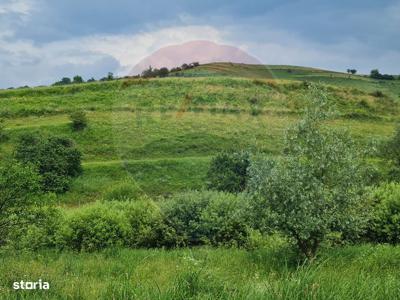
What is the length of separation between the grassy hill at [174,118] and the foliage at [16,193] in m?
4.53

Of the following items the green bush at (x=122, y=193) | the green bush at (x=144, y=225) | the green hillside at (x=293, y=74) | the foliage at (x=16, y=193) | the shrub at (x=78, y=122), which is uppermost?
the green hillside at (x=293, y=74)

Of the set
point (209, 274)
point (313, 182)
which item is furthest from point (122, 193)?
point (209, 274)

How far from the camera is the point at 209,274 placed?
6543 millimetres

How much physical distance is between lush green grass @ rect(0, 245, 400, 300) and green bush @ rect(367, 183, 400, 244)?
254cm

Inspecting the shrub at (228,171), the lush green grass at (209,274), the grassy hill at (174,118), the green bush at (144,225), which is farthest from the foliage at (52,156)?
the lush green grass at (209,274)

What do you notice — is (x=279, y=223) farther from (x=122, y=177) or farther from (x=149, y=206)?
(x=122, y=177)

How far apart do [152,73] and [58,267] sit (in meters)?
8.56

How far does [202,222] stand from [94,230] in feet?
11.9

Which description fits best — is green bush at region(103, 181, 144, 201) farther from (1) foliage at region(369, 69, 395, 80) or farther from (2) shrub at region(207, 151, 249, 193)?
(1) foliage at region(369, 69, 395, 80)

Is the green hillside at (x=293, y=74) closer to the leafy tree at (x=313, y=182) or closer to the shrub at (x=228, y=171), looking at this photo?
the leafy tree at (x=313, y=182)

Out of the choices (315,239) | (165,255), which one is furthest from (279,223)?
(165,255)

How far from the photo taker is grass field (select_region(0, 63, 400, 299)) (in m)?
6.13

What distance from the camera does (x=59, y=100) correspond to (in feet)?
241

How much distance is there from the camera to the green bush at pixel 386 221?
17406 millimetres
